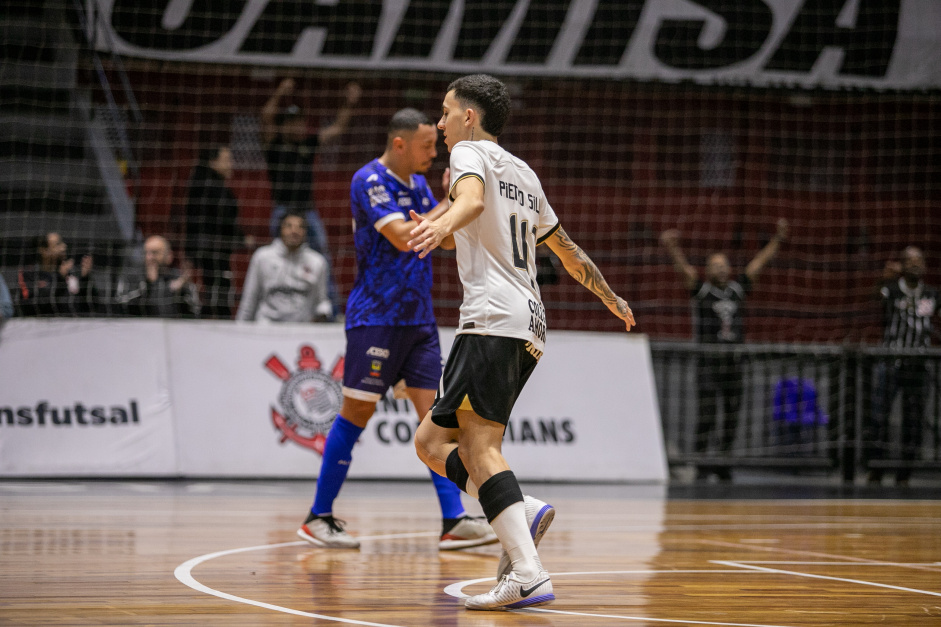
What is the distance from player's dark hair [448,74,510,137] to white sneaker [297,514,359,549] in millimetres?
2112

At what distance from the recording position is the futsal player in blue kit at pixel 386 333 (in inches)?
189

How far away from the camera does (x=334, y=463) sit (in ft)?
15.9

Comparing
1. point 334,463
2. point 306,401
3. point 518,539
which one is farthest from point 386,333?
point 306,401

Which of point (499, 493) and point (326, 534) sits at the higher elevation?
point (499, 493)

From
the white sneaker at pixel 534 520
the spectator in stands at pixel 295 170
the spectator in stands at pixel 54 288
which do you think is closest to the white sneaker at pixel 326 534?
the white sneaker at pixel 534 520

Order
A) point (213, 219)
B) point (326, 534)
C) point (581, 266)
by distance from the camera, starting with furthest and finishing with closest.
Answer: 1. point (213, 219)
2. point (326, 534)
3. point (581, 266)

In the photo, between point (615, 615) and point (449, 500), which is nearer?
point (615, 615)

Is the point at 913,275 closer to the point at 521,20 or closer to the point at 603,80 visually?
the point at 603,80

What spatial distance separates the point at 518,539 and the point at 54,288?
7.00 meters

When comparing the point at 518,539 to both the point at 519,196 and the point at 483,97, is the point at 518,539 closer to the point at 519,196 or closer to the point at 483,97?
the point at 519,196

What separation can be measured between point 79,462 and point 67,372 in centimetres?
69

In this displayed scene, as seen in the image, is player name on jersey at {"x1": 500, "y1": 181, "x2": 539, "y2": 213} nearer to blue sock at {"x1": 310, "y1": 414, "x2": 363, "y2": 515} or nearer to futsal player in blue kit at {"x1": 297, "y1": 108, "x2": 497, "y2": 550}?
futsal player in blue kit at {"x1": 297, "y1": 108, "x2": 497, "y2": 550}

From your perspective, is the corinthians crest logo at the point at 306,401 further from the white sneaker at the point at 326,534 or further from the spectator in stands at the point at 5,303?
the white sneaker at the point at 326,534

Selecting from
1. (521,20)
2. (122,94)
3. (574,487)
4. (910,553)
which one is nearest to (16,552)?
(910,553)
